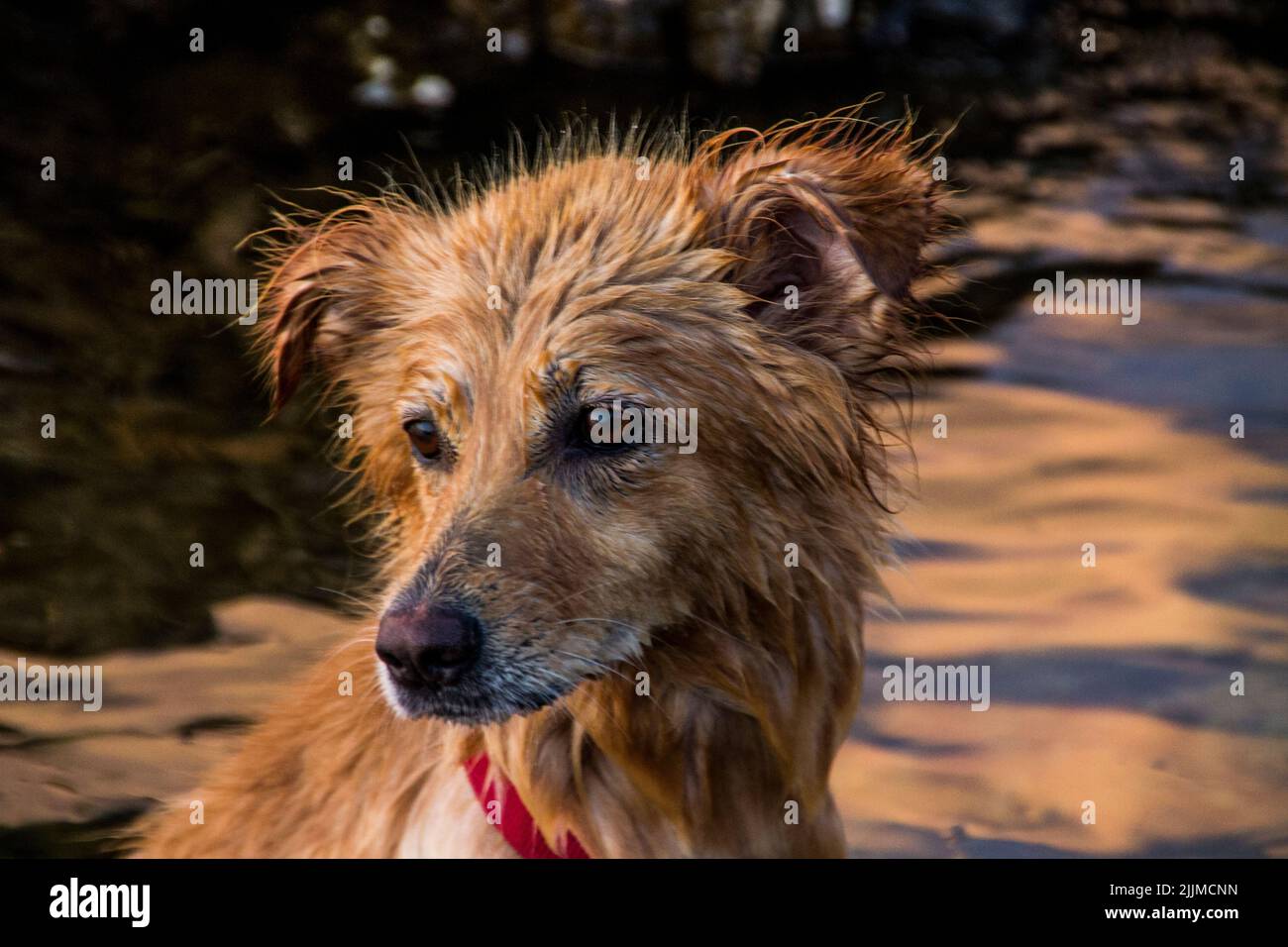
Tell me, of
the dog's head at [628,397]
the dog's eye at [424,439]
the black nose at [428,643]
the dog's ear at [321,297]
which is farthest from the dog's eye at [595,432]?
the dog's ear at [321,297]

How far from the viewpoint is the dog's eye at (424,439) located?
151 inches

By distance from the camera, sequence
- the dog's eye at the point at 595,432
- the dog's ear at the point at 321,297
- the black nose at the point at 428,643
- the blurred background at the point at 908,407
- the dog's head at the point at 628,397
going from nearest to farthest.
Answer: the black nose at the point at 428,643, the dog's head at the point at 628,397, the dog's eye at the point at 595,432, the dog's ear at the point at 321,297, the blurred background at the point at 908,407

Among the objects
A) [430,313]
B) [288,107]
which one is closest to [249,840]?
[430,313]

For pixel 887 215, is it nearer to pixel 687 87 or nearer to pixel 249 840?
pixel 249 840

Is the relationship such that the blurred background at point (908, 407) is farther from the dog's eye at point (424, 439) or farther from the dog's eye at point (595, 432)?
the dog's eye at point (424, 439)

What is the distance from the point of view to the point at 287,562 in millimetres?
6852

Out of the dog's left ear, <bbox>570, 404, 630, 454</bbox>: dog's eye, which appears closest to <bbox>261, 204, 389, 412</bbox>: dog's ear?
the dog's left ear

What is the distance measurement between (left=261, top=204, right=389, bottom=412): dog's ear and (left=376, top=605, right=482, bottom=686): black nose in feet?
3.33

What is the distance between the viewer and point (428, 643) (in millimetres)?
3438

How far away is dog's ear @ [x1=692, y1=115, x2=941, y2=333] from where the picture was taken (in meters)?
3.65

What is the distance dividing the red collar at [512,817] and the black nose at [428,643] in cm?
54

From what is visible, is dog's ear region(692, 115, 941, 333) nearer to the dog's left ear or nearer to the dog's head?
the dog's head

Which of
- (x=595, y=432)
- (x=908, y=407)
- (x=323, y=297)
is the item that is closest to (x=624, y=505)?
(x=595, y=432)

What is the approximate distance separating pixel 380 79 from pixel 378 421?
20.8 ft
